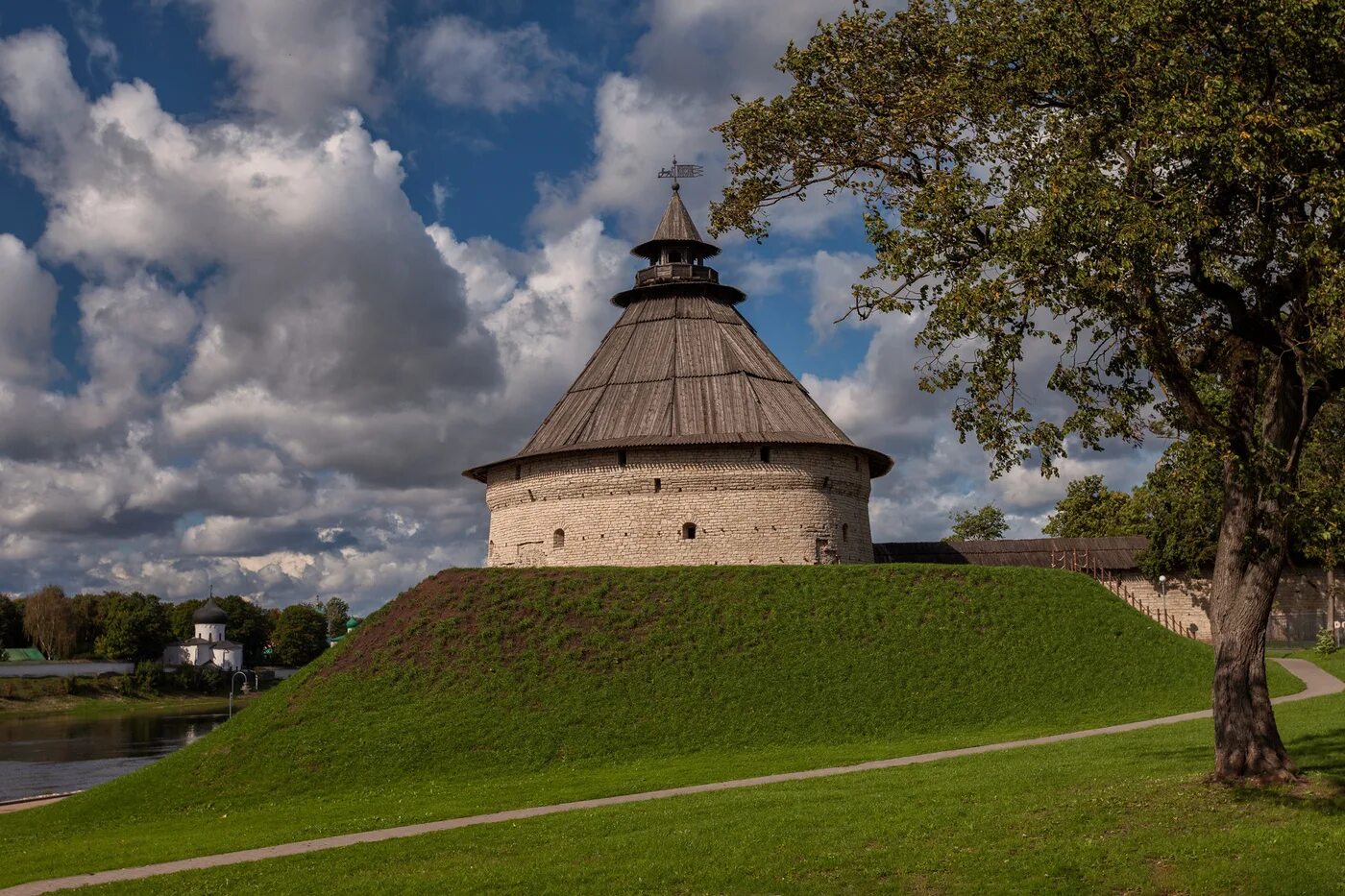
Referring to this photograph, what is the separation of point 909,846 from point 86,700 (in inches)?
2488

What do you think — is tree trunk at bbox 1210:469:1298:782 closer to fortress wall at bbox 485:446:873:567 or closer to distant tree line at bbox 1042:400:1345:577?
distant tree line at bbox 1042:400:1345:577

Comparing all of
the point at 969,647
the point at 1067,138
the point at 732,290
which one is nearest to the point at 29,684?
the point at 732,290

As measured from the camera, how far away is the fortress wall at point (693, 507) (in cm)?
3188

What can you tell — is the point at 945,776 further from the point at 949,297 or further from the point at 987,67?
the point at 987,67

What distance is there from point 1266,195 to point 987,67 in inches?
138

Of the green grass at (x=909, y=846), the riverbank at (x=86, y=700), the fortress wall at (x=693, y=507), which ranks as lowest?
the riverbank at (x=86, y=700)

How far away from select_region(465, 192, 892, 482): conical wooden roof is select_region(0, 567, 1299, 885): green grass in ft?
18.7

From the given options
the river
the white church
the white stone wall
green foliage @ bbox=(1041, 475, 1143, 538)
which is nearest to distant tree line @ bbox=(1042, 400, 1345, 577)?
green foliage @ bbox=(1041, 475, 1143, 538)

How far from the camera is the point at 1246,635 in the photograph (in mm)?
13016

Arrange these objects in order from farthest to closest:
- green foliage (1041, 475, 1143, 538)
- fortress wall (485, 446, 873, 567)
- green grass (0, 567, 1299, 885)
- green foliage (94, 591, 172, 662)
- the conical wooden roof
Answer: green foliage (94, 591, 172, 662) < green foliage (1041, 475, 1143, 538) < the conical wooden roof < fortress wall (485, 446, 873, 567) < green grass (0, 567, 1299, 885)

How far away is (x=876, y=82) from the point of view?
1466 centimetres

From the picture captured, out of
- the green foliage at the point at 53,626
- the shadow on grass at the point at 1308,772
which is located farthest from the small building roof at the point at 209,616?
the shadow on grass at the point at 1308,772

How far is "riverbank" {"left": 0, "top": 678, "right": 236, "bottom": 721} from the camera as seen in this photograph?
5966cm

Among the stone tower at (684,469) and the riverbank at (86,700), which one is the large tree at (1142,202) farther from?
the riverbank at (86,700)
